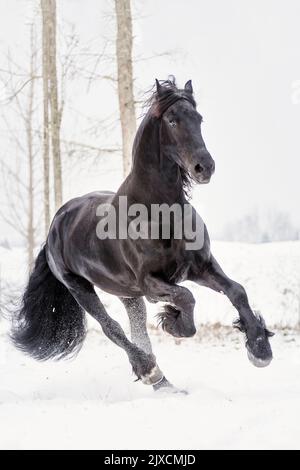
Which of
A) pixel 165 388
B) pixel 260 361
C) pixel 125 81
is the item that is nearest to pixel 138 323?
pixel 165 388

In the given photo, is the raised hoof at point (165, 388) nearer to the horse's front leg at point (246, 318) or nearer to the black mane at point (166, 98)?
the horse's front leg at point (246, 318)

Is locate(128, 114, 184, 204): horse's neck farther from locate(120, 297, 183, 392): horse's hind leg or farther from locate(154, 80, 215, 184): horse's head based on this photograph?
locate(120, 297, 183, 392): horse's hind leg

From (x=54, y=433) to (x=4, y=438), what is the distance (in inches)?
12.0

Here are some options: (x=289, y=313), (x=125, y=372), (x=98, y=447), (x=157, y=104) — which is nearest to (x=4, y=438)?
(x=98, y=447)

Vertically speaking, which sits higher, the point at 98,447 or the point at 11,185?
the point at 11,185

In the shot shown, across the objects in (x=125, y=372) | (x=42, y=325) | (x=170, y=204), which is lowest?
(x=125, y=372)

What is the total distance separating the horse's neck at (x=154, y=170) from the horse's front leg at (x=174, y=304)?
60 cm

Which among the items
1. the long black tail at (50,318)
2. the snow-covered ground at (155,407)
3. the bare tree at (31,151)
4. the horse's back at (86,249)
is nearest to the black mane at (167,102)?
the horse's back at (86,249)

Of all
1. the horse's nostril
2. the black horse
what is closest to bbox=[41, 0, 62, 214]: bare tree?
the black horse

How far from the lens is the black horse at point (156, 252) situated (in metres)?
4.11

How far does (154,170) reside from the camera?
4.32 metres

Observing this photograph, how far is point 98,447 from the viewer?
11.3ft

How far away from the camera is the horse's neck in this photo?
4.26 metres

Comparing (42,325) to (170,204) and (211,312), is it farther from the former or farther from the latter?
(211,312)
